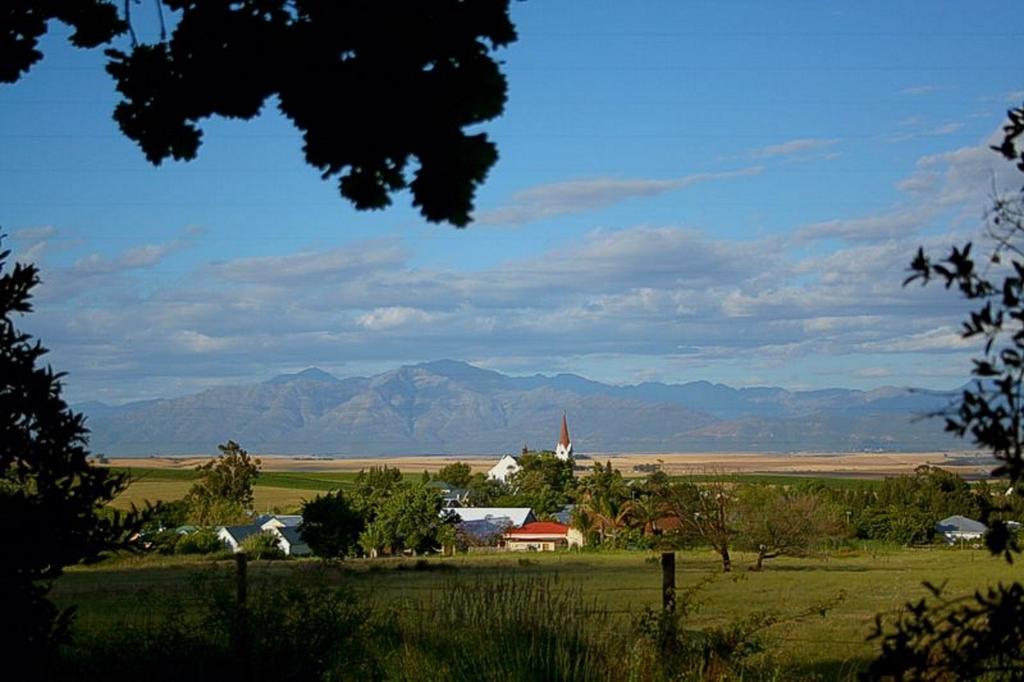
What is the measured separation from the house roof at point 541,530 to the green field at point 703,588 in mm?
39288

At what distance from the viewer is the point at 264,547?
55.8m

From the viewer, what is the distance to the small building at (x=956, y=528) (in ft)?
244

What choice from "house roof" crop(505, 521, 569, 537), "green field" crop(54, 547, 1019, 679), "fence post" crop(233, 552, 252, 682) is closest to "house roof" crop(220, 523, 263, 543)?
"green field" crop(54, 547, 1019, 679)

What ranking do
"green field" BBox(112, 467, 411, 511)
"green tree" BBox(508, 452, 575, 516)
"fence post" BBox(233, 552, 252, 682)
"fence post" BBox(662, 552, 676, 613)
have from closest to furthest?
"fence post" BBox(662, 552, 676, 613), "fence post" BBox(233, 552, 252, 682), "green field" BBox(112, 467, 411, 511), "green tree" BBox(508, 452, 575, 516)

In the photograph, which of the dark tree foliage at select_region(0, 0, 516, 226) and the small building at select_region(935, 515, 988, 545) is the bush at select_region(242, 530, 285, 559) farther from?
the dark tree foliage at select_region(0, 0, 516, 226)

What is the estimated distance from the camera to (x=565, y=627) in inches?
400

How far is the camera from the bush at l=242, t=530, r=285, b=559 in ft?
166

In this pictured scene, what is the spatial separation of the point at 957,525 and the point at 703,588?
77786 mm

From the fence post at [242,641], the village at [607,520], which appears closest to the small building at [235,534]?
the village at [607,520]

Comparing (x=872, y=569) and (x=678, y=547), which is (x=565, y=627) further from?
(x=678, y=547)

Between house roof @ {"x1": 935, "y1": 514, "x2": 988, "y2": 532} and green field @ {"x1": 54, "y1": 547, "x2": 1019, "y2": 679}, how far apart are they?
75.3 ft

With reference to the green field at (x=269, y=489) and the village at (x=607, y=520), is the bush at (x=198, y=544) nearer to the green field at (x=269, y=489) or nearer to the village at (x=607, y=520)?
the village at (x=607, y=520)

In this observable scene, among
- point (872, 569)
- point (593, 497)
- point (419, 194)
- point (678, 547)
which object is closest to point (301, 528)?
point (678, 547)

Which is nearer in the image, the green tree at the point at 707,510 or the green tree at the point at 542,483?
the green tree at the point at 707,510
